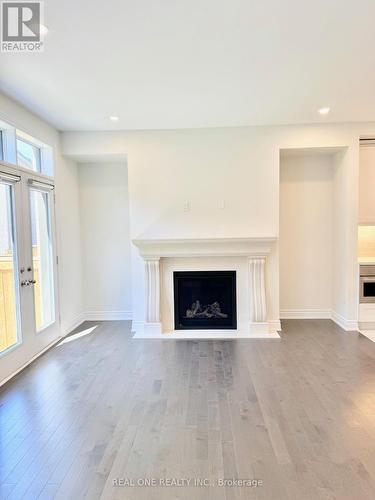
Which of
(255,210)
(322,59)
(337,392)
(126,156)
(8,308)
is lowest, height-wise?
(337,392)

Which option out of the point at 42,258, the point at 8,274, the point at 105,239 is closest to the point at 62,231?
the point at 42,258

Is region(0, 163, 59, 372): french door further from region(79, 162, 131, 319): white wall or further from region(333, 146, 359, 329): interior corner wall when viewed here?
region(333, 146, 359, 329): interior corner wall

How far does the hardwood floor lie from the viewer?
6.15 ft

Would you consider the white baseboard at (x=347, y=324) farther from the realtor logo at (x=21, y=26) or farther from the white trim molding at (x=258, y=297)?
the realtor logo at (x=21, y=26)

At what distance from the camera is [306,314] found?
5105 mm

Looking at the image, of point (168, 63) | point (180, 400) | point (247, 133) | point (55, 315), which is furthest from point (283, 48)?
point (55, 315)

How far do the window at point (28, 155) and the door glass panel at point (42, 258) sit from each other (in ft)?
1.09

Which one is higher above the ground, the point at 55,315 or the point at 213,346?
the point at 55,315

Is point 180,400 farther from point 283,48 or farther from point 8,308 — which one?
point 283,48

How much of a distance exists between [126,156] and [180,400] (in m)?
3.32

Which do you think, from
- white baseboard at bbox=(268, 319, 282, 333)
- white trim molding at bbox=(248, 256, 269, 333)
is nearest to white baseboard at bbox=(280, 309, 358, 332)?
white baseboard at bbox=(268, 319, 282, 333)

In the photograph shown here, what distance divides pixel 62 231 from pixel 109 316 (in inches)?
62.9

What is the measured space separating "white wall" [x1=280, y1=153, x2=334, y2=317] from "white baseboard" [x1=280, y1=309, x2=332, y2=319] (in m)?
0.01

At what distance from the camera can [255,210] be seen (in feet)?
14.7
